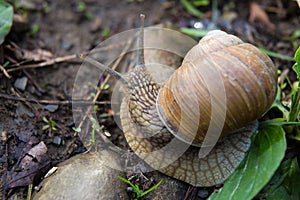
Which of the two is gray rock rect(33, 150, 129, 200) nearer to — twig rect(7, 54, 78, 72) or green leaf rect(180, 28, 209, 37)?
twig rect(7, 54, 78, 72)

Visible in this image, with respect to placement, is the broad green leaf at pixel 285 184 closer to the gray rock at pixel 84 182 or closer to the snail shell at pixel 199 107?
the snail shell at pixel 199 107

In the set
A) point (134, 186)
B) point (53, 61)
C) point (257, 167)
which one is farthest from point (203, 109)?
point (53, 61)

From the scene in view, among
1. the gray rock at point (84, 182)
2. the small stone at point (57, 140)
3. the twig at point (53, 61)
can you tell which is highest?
the twig at point (53, 61)

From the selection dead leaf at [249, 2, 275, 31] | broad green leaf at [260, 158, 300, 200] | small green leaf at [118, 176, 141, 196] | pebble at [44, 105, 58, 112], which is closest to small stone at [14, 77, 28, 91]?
pebble at [44, 105, 58, 112]

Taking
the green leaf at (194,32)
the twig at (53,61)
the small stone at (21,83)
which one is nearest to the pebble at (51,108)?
the small stone at (21,83)

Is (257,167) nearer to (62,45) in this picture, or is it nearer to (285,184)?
(285,184)

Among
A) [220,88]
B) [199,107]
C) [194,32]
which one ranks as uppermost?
[220,88]

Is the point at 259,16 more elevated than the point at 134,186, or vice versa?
the point at 259,16
